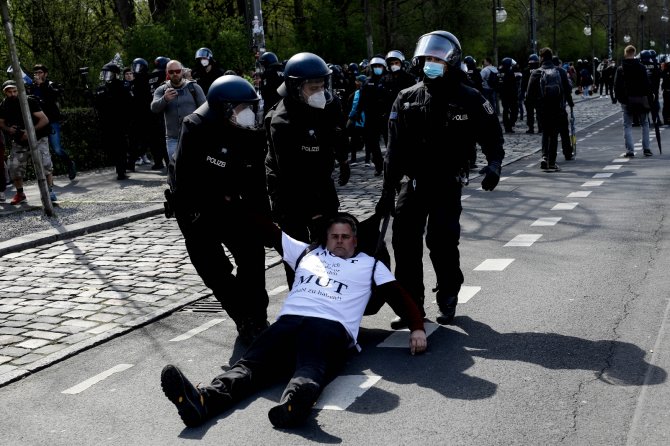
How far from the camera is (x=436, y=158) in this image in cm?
659

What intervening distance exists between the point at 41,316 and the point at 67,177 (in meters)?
10.5

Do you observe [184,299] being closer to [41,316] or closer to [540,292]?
[41,316]

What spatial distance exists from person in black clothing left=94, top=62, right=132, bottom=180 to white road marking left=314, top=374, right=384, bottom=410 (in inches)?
457

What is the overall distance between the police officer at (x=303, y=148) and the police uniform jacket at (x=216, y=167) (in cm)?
21

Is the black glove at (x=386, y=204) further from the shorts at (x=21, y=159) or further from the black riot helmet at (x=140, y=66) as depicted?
the black riot helmet at (x=140, y=66)

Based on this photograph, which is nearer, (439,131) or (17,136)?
(439,131)

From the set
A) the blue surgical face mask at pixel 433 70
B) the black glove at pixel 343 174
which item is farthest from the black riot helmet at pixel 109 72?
the blue surgical face mask at pixel 433 70

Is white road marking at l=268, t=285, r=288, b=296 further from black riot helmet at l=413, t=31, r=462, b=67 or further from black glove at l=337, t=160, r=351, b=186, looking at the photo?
black riot helmet at l=413, t=31, r=462, b=67

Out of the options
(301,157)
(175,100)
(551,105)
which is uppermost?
(175,100)

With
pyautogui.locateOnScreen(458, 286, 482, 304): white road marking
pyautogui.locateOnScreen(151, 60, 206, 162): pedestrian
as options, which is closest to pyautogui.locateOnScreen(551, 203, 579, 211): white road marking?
pyautogui.locateOnScreen(458, 286, 482, 304): white road marking

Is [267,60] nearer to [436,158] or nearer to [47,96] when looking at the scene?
[47,96]

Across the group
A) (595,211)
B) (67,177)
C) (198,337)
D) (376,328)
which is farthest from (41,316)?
(67,177)

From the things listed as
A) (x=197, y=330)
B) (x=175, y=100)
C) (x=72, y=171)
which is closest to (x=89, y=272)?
(x=197, y=330)

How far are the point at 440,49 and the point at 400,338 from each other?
1.89m
